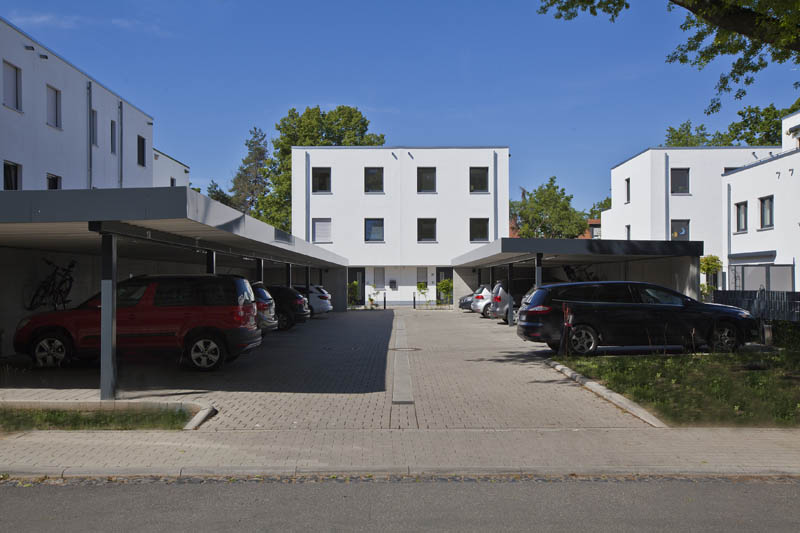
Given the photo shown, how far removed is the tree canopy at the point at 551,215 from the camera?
6069cm

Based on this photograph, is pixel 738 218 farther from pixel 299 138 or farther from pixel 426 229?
pixel 299 138

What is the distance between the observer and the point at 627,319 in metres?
14.1

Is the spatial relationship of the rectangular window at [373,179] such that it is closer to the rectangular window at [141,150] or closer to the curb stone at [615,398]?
the rectangular window at [141,150]

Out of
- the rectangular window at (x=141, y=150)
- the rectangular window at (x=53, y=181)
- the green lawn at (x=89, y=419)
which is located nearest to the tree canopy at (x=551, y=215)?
the rectangular window at (x=141, y=150)

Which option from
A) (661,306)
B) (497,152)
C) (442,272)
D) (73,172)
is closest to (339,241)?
(442,272)

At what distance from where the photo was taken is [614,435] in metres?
7.74

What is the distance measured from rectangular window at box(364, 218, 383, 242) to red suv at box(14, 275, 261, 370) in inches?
1249

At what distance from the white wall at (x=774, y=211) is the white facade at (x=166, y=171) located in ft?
89.4

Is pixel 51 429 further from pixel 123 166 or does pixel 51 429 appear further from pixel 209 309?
pixel 123 166

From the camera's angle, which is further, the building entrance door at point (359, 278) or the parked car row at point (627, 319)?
the building entrance door at point (359, 278)

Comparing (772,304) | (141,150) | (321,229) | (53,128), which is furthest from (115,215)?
→ (321,229)

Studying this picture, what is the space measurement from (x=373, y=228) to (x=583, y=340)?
1210 inches

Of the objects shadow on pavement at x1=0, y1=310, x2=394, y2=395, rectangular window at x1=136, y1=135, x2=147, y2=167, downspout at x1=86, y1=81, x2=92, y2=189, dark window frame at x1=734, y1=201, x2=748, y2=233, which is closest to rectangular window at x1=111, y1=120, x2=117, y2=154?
downspout at x1=86, y1=81, x2=92, y2=189

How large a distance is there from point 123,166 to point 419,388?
78.8ft
